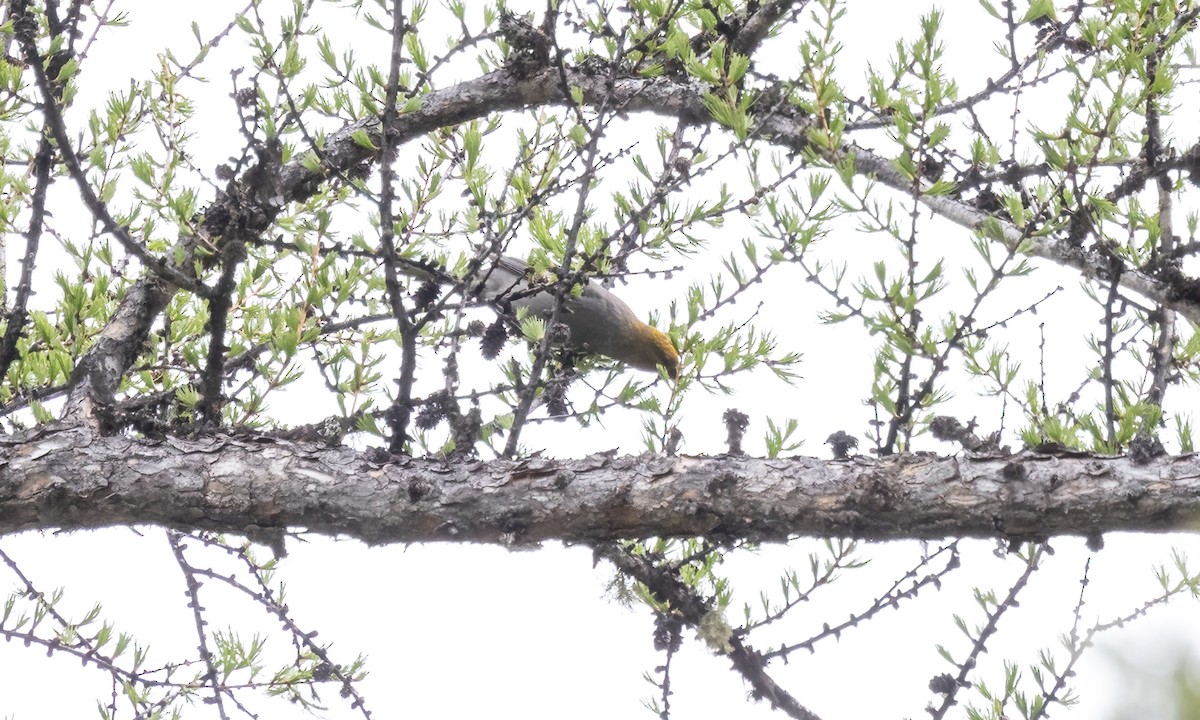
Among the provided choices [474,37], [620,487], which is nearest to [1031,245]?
[620,487]

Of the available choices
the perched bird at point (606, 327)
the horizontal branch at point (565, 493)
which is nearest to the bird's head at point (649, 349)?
the perched bird at point (606, 327)

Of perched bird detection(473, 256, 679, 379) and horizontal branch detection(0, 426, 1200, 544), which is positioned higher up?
perched bird detection(473, 256, 679, 379)

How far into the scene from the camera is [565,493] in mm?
2453

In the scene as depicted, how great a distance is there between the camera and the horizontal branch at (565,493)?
2.26 metres

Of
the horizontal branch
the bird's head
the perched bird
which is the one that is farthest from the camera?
the bird's head

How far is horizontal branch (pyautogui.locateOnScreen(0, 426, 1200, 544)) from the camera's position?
226 cm

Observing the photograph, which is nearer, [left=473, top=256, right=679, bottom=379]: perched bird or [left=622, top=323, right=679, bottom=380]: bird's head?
[left=473, top=256, right=679, bottom=379]: perched bird

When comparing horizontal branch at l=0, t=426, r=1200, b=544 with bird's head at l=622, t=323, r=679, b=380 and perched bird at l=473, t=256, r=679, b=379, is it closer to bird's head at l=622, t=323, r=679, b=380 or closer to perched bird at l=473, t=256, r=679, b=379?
perched bird at l=473, t=256, r=679, b=379

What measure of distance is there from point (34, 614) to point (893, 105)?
253 cm

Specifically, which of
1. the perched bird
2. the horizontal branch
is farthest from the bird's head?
the horizontal branch

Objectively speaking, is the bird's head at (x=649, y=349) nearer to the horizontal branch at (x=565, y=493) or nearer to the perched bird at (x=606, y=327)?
the perched bird at (x=606, y=327)

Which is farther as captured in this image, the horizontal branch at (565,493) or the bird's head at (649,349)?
the bird's head at (649,349)

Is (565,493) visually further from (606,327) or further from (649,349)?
(649,349)

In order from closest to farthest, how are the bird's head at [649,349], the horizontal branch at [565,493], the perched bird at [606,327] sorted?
the horizontal branch at [565,493] < the perched bird at [606,327] < the bird's head at [649,349]
